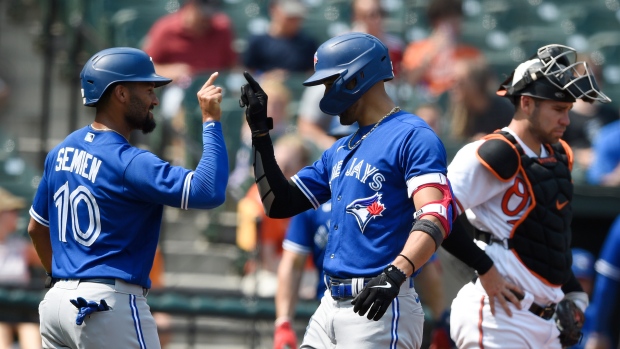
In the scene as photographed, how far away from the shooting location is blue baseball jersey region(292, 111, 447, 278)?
427 cm

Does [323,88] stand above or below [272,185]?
below

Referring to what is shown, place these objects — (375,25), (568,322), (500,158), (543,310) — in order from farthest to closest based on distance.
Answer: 1. (375,25)
2. (568,322)
3. (543,310)
4. (500,158)

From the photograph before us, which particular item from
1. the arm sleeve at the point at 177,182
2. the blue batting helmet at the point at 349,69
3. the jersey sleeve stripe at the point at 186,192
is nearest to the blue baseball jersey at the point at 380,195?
the blue batting helmet at the point at 349,69

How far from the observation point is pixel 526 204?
4.92m

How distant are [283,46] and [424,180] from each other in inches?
223

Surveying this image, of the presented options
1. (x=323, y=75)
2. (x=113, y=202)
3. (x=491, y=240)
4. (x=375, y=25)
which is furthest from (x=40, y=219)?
(x=375, y=25)

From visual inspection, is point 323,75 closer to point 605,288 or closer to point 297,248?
point 297,248

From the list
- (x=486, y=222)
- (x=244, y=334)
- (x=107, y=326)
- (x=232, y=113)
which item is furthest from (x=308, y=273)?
(x=107, y=326)

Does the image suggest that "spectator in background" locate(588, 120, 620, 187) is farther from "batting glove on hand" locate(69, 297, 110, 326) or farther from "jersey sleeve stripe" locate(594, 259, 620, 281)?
"batting glove on hand" locate(69, 297, 110, 326)

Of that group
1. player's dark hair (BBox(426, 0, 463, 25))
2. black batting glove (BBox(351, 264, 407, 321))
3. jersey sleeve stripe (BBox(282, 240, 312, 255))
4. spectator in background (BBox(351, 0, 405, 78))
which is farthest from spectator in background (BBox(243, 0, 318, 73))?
black batting glove (BBox(351, 264, 407, 321))

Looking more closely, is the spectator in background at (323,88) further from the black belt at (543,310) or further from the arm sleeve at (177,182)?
the arm sleeve at (177,182)

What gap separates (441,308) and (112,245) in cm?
270

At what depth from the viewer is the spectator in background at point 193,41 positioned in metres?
9.50

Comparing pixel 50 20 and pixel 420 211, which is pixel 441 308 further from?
pixel 50 20
